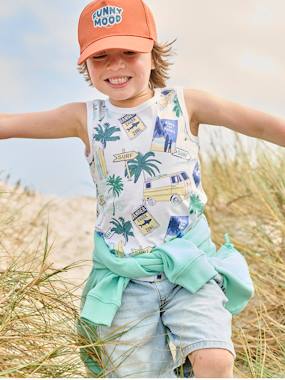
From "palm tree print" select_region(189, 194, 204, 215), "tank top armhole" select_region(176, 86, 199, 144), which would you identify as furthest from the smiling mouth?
"palm tree print" select_region(189, 194, 204, 215)

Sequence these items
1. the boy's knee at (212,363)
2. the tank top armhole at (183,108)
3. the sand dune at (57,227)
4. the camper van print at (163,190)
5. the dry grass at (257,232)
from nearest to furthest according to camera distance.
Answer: the boy's knee at (212,363) < the camper van print at (163,190) < the tank top armhole at (183,108) < the dry grass at (257,232) < the sand dune at (57,227)

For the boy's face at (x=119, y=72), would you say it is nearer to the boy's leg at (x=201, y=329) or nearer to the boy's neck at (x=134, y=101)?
the boy's neck at (x=134, y=101)

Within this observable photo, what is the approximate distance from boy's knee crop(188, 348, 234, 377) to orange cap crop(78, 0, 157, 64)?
972 millimetres

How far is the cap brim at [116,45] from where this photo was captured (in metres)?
2.50

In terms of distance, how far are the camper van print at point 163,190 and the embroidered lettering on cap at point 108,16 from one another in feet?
1.75

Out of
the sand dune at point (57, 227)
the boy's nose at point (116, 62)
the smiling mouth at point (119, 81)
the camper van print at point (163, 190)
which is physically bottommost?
the sand dune at point (57, 227)

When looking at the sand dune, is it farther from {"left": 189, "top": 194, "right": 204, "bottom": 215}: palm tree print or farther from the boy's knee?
the boy's knee

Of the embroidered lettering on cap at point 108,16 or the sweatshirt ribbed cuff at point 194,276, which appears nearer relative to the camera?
the sweatshirt ribbed cuff at point 194,276

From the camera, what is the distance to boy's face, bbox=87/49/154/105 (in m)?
2.54

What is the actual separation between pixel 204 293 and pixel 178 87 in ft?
2.33

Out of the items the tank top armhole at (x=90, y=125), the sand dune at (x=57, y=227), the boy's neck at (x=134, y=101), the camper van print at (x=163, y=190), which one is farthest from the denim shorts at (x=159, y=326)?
the sand dune at (x=57, y=227)

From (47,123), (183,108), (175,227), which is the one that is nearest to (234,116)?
(183,108)

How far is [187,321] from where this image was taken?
96.9 inches

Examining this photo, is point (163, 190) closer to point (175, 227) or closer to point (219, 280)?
point (175, 227)
